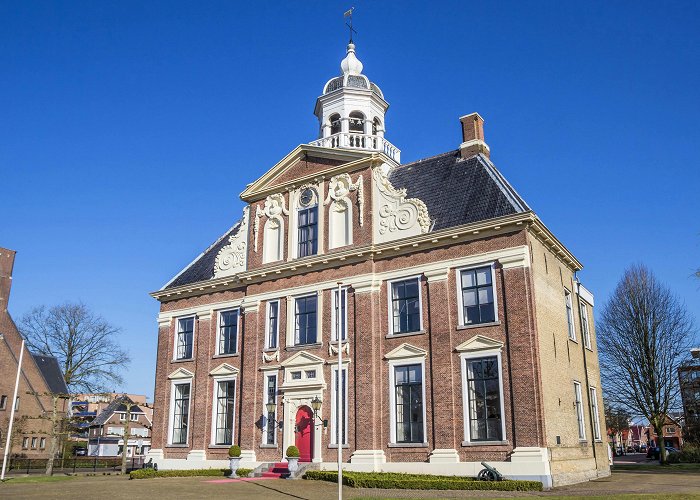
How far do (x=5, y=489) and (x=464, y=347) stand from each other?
1713 centimetres

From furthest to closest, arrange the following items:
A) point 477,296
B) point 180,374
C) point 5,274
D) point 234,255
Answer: point 5,274, point 234,255, point 180,374, point 477,296

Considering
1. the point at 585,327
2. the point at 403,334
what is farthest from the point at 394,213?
the point at 585,327

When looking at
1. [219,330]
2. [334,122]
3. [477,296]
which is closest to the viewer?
[477,296]

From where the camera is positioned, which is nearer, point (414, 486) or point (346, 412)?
point (414, 486)

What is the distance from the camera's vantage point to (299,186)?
1224 inches

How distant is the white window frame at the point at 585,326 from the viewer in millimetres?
30844

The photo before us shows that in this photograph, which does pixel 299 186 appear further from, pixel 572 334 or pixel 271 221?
pixel 572 334

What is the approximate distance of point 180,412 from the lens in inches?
1270

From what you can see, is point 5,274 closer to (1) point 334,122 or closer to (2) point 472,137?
(1) point 334,122

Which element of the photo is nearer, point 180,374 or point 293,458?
point 293,458

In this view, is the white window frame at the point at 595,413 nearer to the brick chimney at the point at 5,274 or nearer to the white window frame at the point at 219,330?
the white window frame at the point at 219,330

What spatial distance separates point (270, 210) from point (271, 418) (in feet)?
34.5

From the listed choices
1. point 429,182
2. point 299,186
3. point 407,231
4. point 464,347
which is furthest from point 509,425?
point 299,186

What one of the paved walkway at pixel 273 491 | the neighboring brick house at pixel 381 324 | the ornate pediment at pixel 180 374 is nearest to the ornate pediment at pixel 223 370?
the neighboring brick house at pixel 381 324
